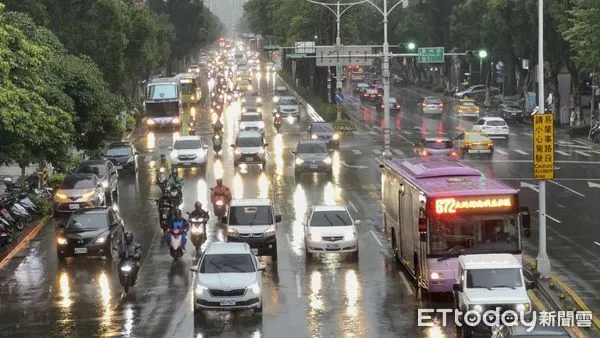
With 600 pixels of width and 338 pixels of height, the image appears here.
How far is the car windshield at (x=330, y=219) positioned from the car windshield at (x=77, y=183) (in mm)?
12289

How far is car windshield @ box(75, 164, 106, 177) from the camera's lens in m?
47.1

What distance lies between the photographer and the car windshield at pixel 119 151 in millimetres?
57375

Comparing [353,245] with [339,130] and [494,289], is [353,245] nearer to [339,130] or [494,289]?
[494,289]

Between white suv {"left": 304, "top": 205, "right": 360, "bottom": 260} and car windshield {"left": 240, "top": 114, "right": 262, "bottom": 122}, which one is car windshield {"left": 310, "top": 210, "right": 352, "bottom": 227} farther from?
car windshield {"left": 240, "top": 114, "right": 262, "bottom": 122}

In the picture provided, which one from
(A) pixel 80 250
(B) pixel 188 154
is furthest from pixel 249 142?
(A) pixel 80 250

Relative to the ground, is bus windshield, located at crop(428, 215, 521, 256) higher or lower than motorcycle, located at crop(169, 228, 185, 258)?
higher

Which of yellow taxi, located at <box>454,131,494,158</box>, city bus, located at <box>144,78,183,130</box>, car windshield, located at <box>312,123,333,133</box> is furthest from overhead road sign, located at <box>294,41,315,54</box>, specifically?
A: city bus, located at <box>144,78,183,130</box>

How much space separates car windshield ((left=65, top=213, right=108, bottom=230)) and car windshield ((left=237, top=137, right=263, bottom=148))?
2483cm

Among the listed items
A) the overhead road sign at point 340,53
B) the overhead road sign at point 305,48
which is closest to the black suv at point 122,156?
the overhead road sign at point 340,53

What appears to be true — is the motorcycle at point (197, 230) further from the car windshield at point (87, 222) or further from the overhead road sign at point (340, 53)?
the overhead road sign at point (340, 53)

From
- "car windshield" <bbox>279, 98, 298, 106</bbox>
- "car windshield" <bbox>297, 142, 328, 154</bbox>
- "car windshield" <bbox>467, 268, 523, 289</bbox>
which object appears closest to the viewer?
"car windshield" <bbox>467, 268, 523, 289</bbox>

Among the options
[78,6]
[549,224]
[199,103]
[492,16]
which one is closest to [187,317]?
[549,224]

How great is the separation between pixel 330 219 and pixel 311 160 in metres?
21.0

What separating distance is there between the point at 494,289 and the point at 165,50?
11092cm
